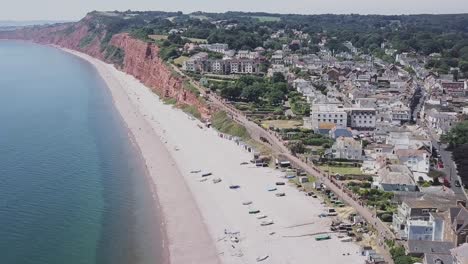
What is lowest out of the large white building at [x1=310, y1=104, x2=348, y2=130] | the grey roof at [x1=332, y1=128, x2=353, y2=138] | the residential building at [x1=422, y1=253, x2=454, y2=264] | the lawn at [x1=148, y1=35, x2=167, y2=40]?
the residential building at [x1=422, y1=253, x2=454, y2=264]

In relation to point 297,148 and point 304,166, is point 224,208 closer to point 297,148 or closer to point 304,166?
point 304,166

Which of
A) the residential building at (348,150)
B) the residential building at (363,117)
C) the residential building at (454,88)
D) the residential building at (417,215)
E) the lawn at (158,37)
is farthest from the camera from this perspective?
the lawn at (158,37)

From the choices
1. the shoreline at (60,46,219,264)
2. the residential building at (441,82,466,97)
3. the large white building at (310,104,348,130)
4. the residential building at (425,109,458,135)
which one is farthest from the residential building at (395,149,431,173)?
the residential building at (441,82,466,97)

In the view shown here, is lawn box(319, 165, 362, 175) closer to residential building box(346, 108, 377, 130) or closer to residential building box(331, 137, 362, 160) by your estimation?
residential building box(331, 137, 362, 160)

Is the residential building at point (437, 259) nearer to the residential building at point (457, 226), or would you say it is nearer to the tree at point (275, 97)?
the residential building at point (457, 226)

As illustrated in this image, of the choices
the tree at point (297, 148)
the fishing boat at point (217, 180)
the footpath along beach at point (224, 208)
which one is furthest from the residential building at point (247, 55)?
the fishing boat at point (217, 180)

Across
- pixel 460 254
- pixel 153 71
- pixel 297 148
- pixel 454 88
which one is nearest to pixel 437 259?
pixel 460 254
